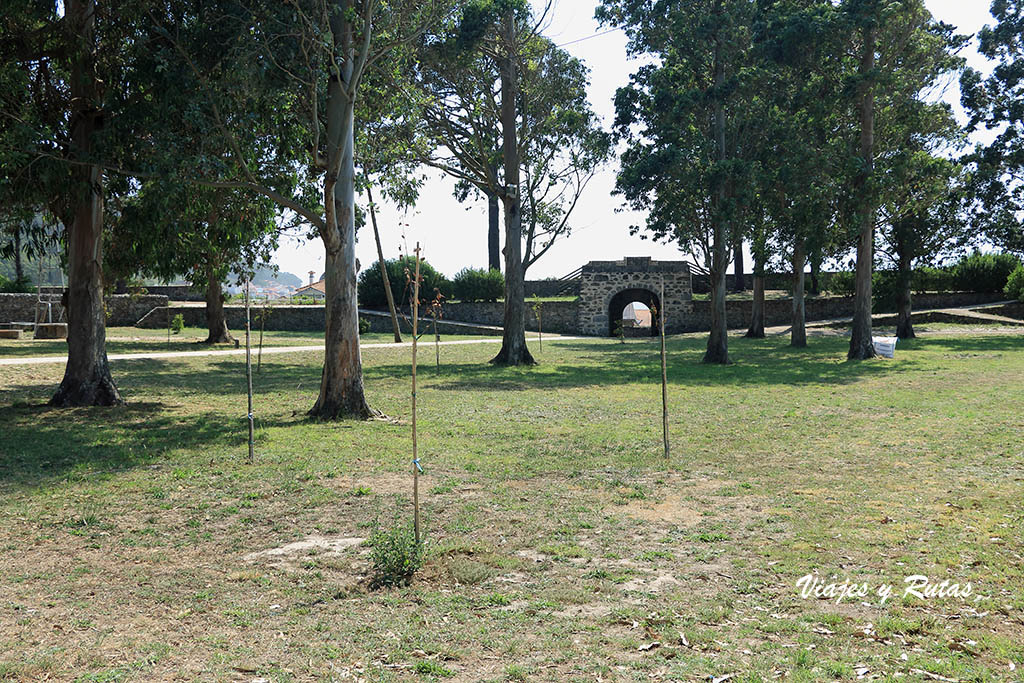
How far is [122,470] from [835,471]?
24.8 ft

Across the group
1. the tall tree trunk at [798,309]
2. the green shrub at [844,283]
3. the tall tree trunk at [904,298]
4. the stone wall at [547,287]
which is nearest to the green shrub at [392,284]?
the stone wall at [547,287]

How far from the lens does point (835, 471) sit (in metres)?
8.01

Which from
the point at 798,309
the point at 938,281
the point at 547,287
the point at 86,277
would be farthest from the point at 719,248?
the point at 547,287

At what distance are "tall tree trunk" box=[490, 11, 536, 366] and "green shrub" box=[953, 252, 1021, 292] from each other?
93.9ft

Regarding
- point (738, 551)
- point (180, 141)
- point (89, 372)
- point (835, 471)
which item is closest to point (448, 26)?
point (180, 141)

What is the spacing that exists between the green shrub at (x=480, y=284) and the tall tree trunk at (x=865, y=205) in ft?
70.8

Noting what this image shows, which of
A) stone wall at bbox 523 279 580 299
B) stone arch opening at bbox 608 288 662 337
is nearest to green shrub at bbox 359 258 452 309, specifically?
stone wall at bbox 523 279 580 299

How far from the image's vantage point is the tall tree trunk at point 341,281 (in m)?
11.6

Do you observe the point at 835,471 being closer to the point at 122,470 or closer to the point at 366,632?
the point at 366,632

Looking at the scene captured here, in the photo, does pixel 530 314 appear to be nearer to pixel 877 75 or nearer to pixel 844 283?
pixel 844 283

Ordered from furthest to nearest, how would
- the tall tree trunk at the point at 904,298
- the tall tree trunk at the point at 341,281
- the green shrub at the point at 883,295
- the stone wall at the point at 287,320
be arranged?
the green shrub at the point at 883,295 < the stone wall at the point at 287,320 < the tall tree trunk at the point at 904,298 < the tall tree trunk at the point at 341,281

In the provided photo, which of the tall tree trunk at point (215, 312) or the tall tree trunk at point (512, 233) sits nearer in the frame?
the tall tree trunk at point (512, 233)

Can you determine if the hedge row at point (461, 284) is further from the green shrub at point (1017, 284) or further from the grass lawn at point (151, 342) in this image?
the green shrub at point (1017, 284)

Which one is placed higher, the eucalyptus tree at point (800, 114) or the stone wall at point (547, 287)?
the eucalyptus tree at point (800, 114)
